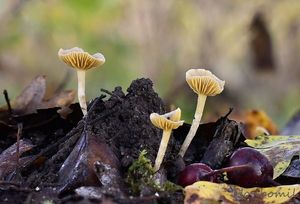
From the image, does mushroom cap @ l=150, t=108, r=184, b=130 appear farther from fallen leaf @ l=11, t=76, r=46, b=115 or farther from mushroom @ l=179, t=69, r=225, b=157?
fallen leaf @ l=11, t=76, r=46, b=115

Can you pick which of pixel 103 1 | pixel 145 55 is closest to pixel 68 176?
pixel 103 1

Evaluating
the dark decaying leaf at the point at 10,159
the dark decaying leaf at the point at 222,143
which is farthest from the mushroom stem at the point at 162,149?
the dark decaying leaf at the point at 10,159

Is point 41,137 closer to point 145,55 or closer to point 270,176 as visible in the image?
point 270,176

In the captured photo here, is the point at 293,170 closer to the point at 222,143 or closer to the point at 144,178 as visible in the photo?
the point at 222,143

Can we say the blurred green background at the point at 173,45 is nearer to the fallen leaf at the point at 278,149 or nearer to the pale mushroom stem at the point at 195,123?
the fallen leaf at the point at 278,149

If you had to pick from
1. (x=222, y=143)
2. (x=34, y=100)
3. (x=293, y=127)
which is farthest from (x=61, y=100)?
(x=293, y=127)
